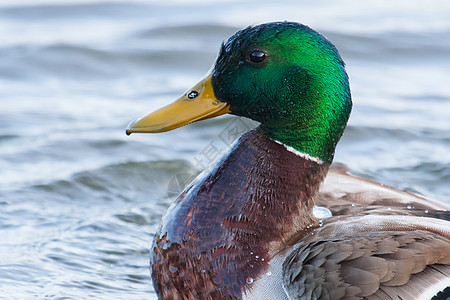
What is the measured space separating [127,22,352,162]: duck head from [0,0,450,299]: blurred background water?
5.13 ft

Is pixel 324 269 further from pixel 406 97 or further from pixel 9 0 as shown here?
pixel 9 0

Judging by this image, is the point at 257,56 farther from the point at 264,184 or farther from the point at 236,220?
the point at 236,220

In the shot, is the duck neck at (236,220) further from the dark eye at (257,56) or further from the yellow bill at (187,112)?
the dark eye at (257,56)

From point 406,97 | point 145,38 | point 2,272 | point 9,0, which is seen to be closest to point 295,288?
point 2,272

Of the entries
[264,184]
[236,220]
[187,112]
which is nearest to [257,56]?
[187,112]

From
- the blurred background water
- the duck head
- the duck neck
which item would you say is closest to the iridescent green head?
the duck head

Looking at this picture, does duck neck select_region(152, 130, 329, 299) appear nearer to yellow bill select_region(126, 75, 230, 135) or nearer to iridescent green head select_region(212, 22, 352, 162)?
iridescent green head select_region(212, 22, 352, 162)

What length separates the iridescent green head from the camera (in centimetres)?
386

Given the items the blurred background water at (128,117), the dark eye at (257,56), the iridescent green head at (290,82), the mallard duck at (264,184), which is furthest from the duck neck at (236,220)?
the blurred background water at (128,117)

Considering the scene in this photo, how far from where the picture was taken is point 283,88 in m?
3.88

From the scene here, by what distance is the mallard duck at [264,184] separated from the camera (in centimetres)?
379

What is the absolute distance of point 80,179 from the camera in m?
6.64

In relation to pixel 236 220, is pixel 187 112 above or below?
above

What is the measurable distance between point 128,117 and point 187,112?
4.12m
